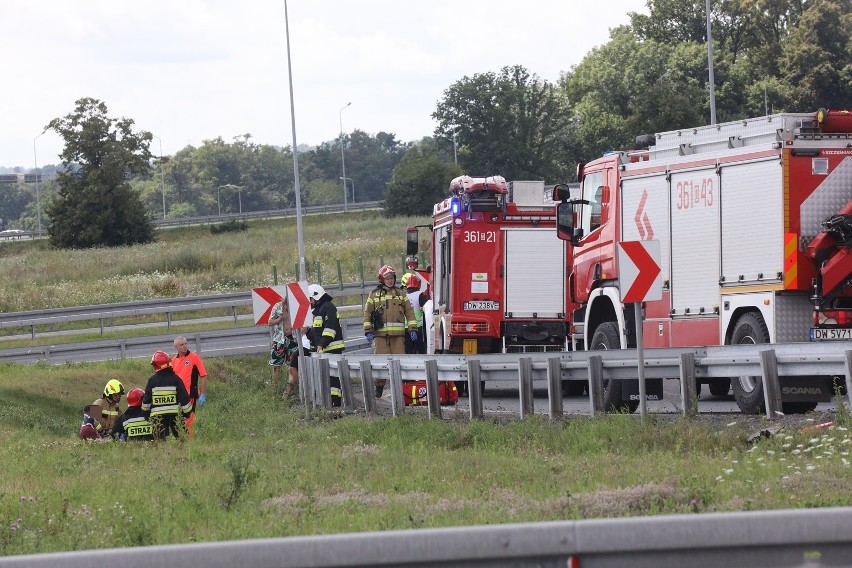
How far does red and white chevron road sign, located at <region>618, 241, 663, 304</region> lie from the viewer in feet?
46.7

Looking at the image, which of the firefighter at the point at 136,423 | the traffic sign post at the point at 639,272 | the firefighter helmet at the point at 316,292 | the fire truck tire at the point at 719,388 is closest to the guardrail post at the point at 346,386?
the firefighter helmet at the point at 316,292

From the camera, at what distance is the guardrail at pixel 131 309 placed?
131 ft

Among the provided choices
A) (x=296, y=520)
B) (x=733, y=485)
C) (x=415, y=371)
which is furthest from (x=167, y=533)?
(x=415, y=371)

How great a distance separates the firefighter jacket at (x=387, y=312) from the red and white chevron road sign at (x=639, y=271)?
21.2 feet

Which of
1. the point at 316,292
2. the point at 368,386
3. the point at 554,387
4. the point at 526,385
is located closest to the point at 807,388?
the point at 554,387

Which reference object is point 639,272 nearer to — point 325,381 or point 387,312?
point 387,312

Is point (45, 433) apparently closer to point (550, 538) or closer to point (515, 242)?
point (515, 242)

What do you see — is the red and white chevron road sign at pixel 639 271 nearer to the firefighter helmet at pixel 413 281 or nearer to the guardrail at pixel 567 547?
the guardrail at pixel 567 547

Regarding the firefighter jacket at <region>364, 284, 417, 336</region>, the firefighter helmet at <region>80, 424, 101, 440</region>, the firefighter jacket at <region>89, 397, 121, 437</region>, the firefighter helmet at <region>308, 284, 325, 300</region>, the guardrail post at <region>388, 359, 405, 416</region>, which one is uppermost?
the firefighter helmet at <region>308, 284, 325, 300</region>

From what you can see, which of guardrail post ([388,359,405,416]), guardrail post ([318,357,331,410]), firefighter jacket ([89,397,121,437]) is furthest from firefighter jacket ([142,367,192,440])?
guardrail post ([318,357,331,410])

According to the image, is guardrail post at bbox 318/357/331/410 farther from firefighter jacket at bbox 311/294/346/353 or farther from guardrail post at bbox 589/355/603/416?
guardrail post at bbox 589/355/603/416

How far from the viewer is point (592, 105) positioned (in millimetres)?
96938

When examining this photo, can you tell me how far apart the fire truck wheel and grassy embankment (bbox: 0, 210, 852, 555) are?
1217 millimetres

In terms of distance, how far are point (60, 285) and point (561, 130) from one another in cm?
4675
